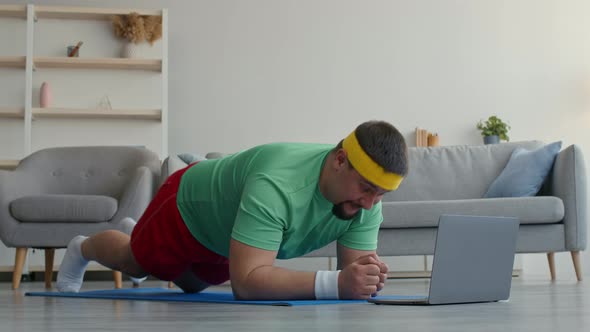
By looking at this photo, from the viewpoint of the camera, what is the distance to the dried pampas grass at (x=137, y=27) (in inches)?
241

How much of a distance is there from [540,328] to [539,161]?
3411 millimetres

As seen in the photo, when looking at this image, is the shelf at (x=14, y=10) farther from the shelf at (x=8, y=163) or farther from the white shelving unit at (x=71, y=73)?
the shelf at (x=8, y=163)

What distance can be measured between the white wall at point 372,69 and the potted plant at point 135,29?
29cm

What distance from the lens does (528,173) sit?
4.57 metres

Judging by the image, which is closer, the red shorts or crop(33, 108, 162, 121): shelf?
the red shorts

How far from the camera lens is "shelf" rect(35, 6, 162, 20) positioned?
20.2 ft

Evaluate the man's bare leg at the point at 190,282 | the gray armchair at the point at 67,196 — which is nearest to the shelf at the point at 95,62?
the gray armchair at the point at 67,196

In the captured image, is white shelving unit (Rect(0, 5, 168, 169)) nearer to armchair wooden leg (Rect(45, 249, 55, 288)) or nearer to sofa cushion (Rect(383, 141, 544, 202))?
armchair wooden leg (Rect(45, 249, 55, 288))

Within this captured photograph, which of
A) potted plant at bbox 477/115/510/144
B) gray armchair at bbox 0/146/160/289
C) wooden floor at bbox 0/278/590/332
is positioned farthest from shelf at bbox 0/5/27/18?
wooden floor at bbox 0/278/590/332

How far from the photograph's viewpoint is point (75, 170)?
5.01m

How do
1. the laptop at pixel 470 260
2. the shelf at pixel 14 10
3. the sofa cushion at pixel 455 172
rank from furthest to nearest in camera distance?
the shelf at pixel 14 10, the sofa cushion at pixel 455 172, the laptop at pixel 470 260

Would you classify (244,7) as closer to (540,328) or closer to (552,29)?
(552,29)

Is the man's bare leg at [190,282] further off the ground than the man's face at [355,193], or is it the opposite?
the man's face at [355,193]

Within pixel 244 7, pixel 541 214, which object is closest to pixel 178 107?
pixel 244 7
